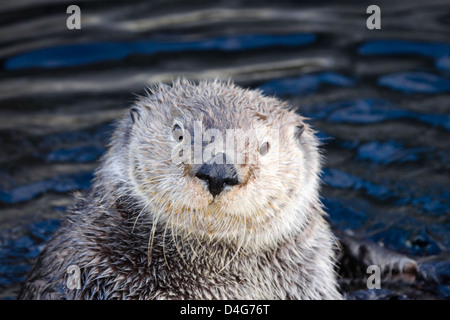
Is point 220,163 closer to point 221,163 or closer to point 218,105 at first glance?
point 221,163

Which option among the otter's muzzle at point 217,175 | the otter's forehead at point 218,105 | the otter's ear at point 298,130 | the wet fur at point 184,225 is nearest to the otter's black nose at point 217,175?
the otter's muzzle at point 217,175

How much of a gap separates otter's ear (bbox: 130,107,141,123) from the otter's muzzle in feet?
3.02

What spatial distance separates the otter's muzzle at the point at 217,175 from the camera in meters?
2.94

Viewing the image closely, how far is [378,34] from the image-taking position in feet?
25.3

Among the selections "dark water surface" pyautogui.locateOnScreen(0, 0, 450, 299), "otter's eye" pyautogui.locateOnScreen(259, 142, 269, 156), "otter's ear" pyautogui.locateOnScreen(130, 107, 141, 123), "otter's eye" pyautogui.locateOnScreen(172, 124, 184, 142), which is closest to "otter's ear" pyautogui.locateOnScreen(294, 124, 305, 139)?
"otter's eye" pyautogui.locateOnScreen(259, 142, 269, 156)

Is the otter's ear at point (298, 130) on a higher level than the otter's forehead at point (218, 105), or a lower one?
lower

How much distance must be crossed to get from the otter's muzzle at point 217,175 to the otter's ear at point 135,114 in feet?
3.02

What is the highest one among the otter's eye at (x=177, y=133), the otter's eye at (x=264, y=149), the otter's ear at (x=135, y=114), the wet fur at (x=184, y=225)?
the otter's ear at (x=135, y=114)

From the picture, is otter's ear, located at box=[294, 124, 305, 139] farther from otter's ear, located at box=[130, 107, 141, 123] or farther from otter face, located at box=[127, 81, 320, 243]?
otter's ear, located at box=[130, 107, 141, 123]

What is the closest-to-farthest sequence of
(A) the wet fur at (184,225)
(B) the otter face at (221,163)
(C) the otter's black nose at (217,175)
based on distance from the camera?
(C) the otter's black nose at (217,175)
(B) the otter face at (221,163)
(A) the wet fur at (184,225)

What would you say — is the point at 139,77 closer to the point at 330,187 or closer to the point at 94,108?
the point at 94,108

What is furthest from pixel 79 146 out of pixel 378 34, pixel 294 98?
pixel 378 34

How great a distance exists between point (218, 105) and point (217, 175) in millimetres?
639

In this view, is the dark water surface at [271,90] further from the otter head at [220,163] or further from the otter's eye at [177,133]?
the otter's eye at [177,133]
